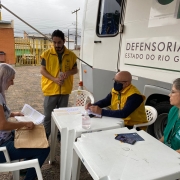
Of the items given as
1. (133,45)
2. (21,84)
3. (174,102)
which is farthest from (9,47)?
(174,102)

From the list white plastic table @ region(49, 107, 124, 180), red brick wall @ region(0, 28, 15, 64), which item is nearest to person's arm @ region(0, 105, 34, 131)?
white plastic table @ region(49, 107, 124, 180)

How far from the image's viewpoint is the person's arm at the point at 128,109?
208 cm

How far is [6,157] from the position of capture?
1752mm

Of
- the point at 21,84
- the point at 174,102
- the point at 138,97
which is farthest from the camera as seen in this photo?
the point at 21,84

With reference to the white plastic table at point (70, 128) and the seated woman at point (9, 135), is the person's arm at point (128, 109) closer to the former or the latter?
the white plastic table at point (70, 128)

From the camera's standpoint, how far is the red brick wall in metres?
12.1

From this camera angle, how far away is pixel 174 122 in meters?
1.83

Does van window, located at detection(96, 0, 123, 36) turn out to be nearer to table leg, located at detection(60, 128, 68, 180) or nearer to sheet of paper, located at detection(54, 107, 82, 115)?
sheet of paper, located at detection(54, 107, 82, 115)

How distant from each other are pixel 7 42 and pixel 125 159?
1268 cm

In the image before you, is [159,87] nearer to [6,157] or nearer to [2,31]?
[6,157]

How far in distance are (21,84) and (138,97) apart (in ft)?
19.5

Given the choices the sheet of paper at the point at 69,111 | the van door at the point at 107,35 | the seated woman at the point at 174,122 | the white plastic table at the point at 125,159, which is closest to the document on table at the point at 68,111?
the sheet of paper at the point at 69,111

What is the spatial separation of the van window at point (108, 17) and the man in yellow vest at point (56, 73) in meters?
0.75

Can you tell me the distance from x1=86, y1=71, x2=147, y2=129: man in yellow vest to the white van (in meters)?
0.40
